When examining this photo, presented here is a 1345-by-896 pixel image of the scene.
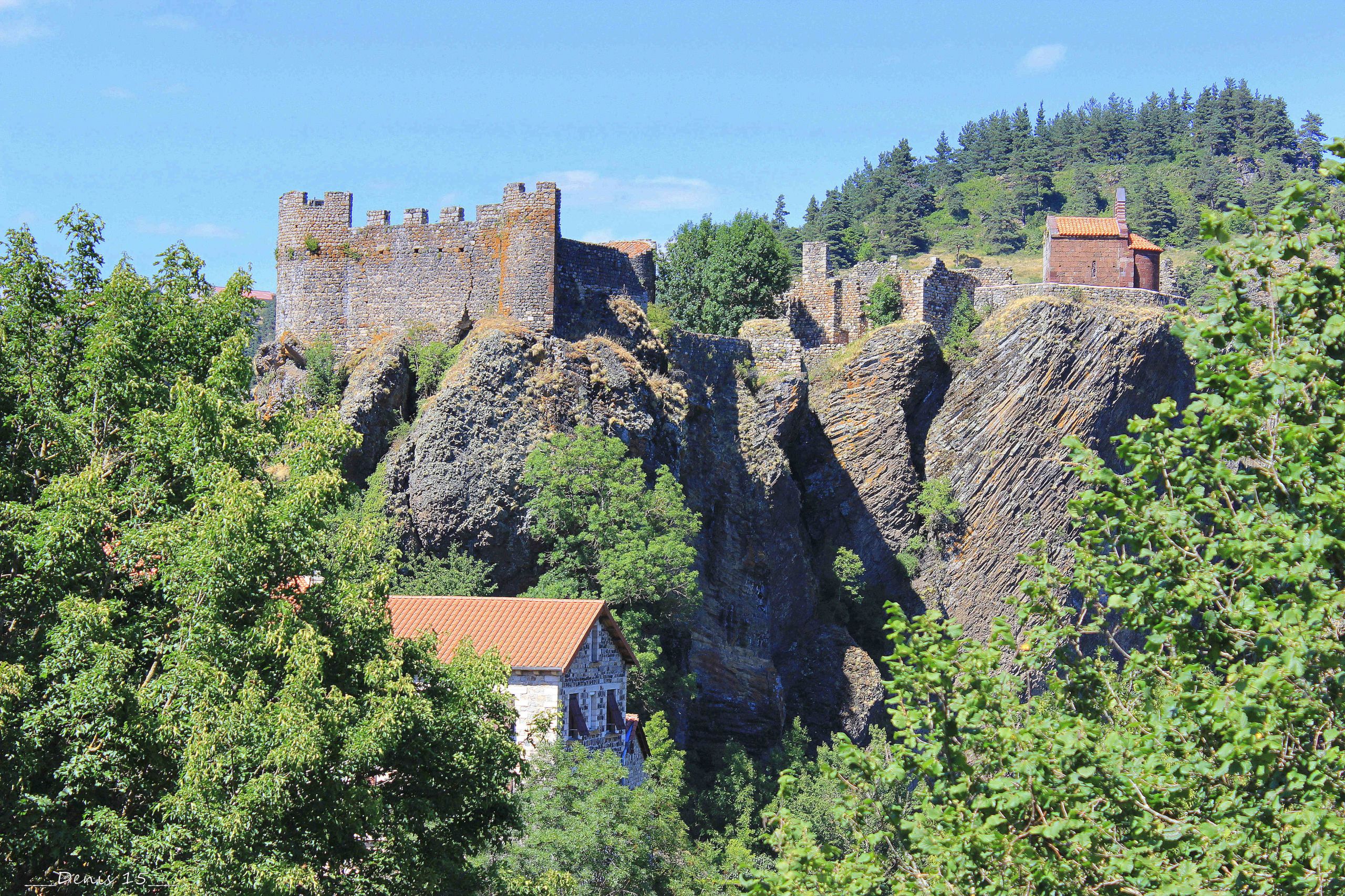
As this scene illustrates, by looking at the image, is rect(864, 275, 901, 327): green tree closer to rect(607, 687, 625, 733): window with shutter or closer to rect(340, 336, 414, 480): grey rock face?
rect(340, 336, 414, 480): grey rock face

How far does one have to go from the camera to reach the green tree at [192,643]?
16.1 meters

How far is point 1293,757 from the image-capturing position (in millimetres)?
12008

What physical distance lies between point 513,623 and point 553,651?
158 centimetres

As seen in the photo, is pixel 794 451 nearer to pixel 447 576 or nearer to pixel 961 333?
pixel 961 333

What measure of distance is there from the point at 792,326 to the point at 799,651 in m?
14.4

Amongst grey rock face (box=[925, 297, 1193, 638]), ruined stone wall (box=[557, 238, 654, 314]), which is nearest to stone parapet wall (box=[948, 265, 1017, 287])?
grey rock face (box=[925, 297, 1193, 638])

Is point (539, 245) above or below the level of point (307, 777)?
above

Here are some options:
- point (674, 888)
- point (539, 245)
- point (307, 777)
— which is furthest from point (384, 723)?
point (539, 245)

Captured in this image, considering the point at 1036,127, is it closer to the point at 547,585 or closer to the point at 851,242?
the point at 851,242

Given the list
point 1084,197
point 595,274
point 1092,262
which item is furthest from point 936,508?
point 1084,197

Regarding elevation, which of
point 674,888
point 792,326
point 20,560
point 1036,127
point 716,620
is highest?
point 1036,127

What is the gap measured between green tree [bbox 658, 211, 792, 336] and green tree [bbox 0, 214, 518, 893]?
126ft

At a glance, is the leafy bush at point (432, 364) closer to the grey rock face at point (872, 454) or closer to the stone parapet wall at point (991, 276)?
the grey rock face at point (872, 454)

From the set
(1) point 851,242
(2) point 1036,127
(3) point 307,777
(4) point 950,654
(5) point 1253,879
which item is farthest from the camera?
(2) point 1036,127
